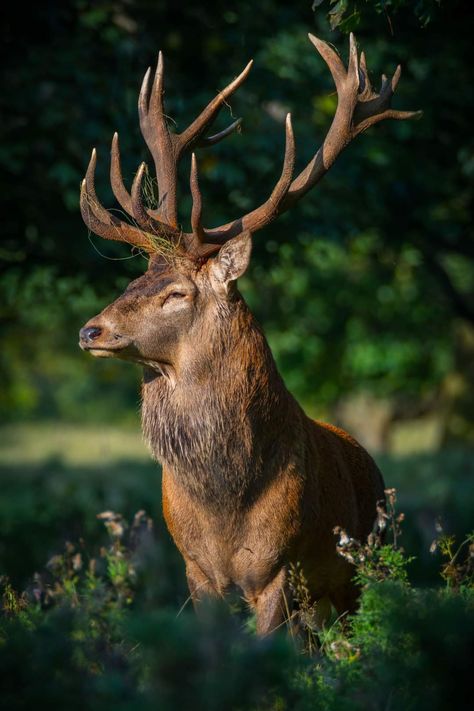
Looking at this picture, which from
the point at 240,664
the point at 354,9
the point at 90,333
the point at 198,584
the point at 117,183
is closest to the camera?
the point at 240,664

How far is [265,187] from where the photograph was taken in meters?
9.13

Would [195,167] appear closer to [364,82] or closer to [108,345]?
[108,345]

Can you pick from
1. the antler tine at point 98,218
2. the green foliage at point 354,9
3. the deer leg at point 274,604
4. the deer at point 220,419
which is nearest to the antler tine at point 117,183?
the antler tine at point 98,218

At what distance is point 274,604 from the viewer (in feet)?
17.5

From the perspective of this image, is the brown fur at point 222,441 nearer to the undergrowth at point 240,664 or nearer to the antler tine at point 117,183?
the antler tine at point 117,183

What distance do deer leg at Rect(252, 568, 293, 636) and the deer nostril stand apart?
141 cm

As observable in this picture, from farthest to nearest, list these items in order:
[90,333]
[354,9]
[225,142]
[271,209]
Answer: [225,142] → [354,9] → [271,209] → [90,333]

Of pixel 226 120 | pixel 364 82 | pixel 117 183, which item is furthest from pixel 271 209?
pixel 226 120

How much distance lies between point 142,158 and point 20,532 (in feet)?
12.6

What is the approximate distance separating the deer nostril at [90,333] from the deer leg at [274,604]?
1413mm

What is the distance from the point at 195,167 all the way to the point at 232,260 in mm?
492

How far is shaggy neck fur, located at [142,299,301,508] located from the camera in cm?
540

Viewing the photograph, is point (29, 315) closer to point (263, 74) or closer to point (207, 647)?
point (263, 74)

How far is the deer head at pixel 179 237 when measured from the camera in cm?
537
